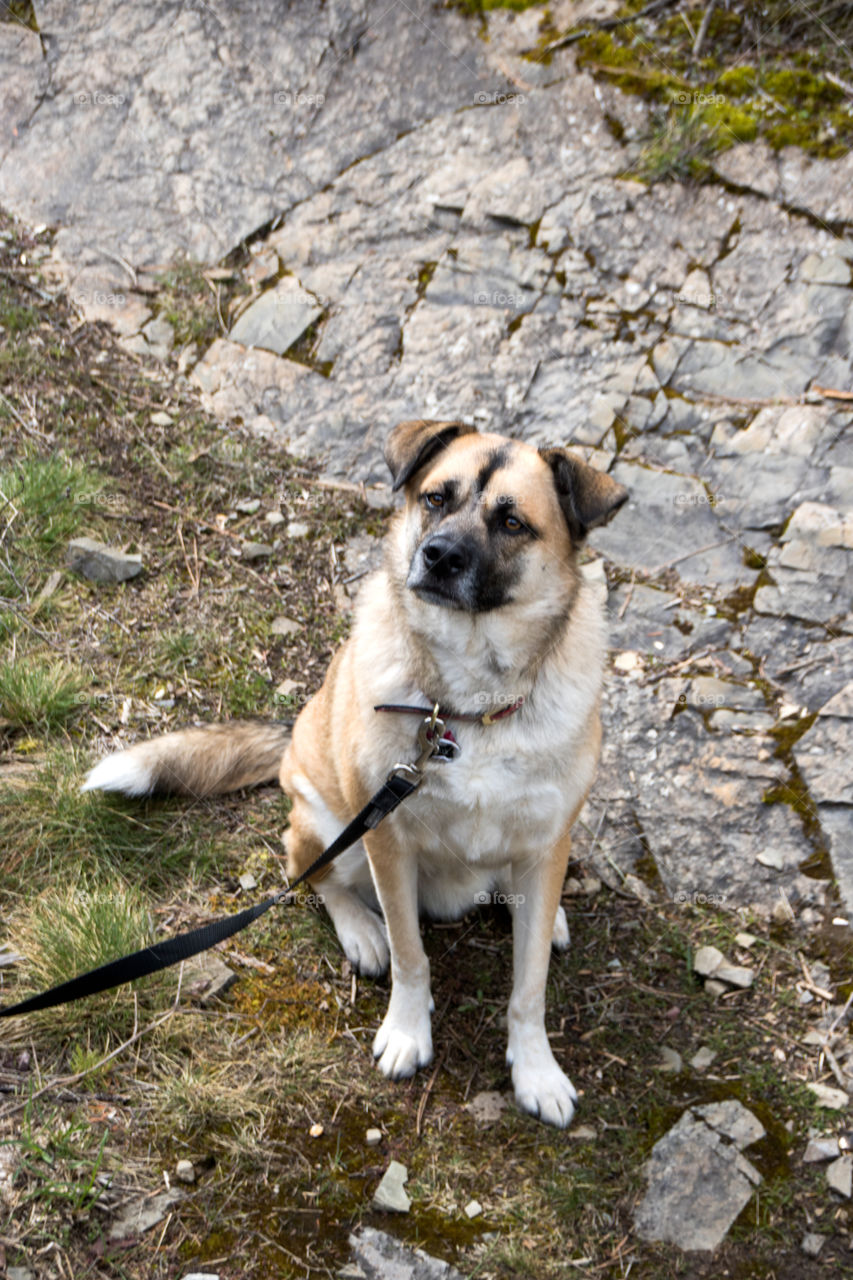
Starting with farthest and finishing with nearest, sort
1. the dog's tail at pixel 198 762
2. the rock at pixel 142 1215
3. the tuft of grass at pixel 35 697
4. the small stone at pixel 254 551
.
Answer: the small stone at pixel 254 551, the tuft of grass at pixel 35 697, the dog's tail at pixel 198 762, the rock at pixel 142 1215

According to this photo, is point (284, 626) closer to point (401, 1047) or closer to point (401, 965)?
point (401, 965)

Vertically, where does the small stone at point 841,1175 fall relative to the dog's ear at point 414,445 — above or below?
below

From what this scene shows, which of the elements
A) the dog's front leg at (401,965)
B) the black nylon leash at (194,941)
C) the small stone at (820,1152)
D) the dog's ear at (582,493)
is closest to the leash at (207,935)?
the black nylon leash at (194,941)

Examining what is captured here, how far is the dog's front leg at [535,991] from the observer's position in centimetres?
293

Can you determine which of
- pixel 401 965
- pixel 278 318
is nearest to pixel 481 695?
pixel 401 965

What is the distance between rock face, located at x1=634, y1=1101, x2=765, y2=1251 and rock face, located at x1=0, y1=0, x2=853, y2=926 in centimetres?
89

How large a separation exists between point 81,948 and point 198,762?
88 cm

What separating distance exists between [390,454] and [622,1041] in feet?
7.04

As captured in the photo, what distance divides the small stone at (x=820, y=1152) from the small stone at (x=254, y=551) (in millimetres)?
3506

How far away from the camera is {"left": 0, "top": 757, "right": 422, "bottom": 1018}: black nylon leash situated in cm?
226

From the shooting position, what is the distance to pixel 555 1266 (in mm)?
2551

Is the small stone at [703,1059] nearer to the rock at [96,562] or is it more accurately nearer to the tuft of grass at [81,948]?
the tuft of grass at [81,948]

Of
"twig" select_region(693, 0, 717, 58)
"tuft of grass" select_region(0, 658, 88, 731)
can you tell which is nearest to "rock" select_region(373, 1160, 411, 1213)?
"tuft of grass" select_region(0, 658, 88, 731)

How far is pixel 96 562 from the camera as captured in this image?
4.57 m
